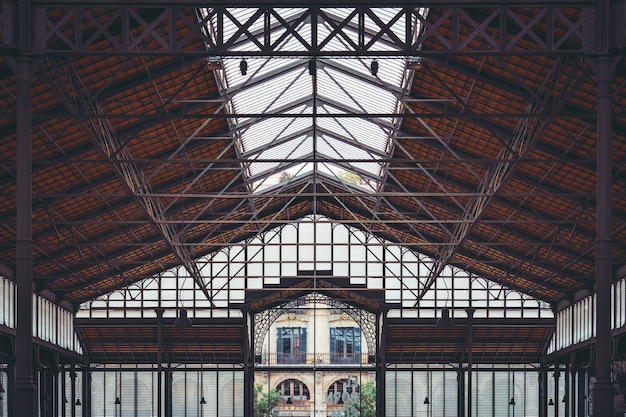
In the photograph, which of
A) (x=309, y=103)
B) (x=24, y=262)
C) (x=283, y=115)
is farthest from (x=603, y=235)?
(x=309, y=103)

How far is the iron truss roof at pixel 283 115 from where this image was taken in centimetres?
2056

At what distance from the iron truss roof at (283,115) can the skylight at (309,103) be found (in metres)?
0.56

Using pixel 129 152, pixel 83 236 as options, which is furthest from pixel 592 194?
pixel 83 236

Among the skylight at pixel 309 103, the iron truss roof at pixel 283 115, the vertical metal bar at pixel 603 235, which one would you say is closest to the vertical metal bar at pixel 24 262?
the iron truss roof at pixel 283 115

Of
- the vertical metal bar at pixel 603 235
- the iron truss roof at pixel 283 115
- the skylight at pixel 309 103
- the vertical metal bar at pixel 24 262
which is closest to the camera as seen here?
the vertical metal bar at pixel 24 262

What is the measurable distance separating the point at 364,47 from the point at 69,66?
909 centimetres

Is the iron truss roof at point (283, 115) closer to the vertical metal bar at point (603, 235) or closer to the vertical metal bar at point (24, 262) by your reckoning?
the vertical metal bar at point (603, 235)

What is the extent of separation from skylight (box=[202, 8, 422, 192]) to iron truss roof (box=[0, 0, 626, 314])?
56cm

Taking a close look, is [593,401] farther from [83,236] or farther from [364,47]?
[83,236]

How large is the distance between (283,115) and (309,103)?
11.1m

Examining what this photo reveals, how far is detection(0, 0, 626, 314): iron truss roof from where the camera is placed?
20.6m

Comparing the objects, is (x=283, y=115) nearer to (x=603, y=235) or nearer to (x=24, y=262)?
(x=24, y=262)

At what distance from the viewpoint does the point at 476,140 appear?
3594 centimetres

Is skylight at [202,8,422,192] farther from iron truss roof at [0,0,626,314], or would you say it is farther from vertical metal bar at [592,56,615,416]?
vertical metal bar at [592,56,615,416]
